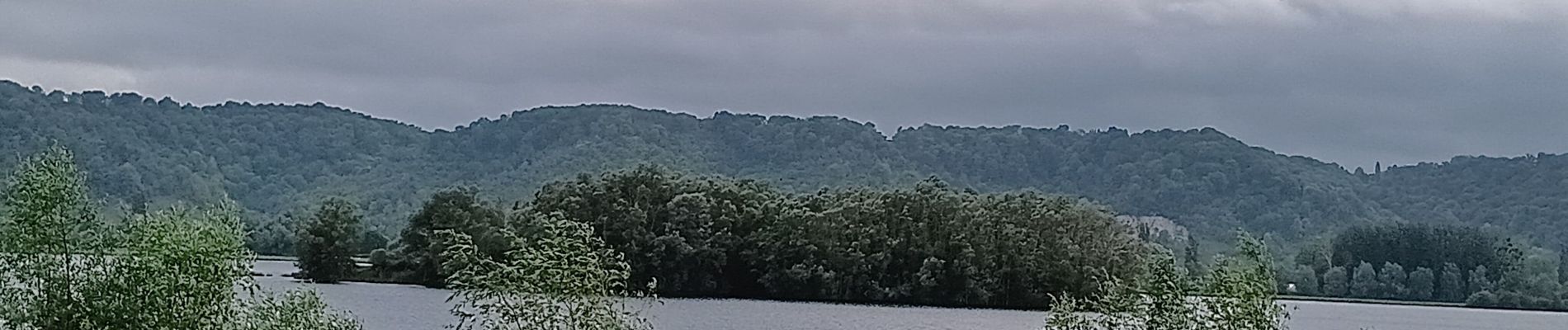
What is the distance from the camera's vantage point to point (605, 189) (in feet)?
272

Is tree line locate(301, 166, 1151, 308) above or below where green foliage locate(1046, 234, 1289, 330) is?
above

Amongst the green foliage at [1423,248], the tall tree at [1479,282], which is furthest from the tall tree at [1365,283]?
the tall tree at [1479,282]

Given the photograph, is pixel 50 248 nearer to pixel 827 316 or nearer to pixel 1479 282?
pixel 827 316

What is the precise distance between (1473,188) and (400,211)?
→ 79081mm

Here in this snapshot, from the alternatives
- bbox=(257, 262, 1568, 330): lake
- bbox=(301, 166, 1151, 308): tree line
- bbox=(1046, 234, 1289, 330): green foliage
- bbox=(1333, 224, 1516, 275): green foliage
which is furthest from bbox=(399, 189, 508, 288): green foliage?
bbox=(1046, 234, 1289, 330): green foliage

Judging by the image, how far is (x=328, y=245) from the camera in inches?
3275

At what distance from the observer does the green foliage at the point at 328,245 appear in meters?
82.6

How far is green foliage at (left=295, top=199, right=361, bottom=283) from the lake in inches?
65.2

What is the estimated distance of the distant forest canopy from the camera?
135125 mm

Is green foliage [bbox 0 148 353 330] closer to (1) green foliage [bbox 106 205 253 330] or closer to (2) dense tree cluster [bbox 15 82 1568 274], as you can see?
(1) green foliage [bbox 106 205 253 330]

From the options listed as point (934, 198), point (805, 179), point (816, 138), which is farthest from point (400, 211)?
point (934, 198)

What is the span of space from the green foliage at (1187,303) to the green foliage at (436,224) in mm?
53973

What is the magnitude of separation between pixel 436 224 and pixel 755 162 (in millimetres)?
72196

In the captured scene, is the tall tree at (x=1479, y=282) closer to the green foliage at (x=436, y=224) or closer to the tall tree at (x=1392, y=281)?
the tall tree at (x=1392, y=281)
